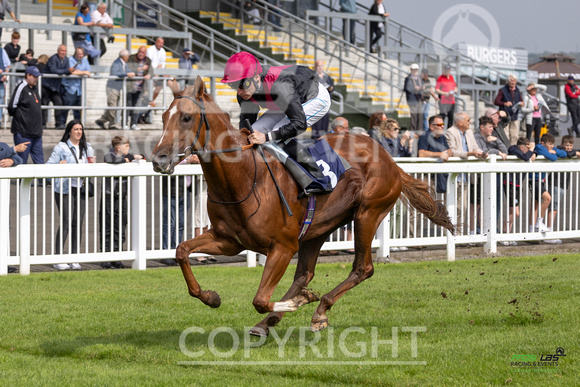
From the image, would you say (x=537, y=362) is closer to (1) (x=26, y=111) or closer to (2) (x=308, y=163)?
(2) (x=308, y=163)

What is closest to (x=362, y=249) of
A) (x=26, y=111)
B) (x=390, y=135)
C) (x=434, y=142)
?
(x=390, y=135)

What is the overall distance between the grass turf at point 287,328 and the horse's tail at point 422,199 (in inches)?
28.7

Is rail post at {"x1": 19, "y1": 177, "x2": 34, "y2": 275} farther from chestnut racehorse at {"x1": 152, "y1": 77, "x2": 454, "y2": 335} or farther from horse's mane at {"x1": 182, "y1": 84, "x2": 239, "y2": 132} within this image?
horse's mane at {"x1": 182, "y1": 84, "x2": 239, "y2": 132}

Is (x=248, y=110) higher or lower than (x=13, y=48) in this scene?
lower

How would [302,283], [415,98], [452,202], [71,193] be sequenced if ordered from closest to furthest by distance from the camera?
[302,283] → [71,193] → [452,202] → [415,98]

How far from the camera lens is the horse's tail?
23.9ft

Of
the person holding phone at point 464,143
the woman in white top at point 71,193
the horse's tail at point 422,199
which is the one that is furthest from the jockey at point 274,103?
the person holding phone at point 464,143

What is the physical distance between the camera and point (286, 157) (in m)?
5.84

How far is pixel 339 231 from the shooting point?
33.3ft

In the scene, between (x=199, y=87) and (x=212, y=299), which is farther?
(x=212, y=299)

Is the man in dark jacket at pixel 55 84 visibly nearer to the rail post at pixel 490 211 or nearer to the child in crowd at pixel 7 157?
the child in crowd at pixel 7 157

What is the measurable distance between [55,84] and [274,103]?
867 centimetres

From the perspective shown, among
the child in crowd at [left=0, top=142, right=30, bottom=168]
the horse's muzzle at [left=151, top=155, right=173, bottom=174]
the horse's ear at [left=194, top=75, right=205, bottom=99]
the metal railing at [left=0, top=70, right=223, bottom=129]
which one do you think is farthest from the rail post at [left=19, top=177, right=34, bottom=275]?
the metal railing at [left=0, top=70, right=223, bottom=129]

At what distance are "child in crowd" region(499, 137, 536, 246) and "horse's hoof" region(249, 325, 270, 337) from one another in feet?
19.0
